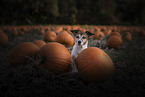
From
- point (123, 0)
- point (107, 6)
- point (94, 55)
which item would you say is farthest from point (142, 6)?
point (94, 55)

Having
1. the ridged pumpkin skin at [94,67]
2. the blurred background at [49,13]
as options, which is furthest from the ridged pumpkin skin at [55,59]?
the blurred background at [49,13]

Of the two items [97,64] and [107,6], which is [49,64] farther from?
[107,6]

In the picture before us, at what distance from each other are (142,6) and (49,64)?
43.0m

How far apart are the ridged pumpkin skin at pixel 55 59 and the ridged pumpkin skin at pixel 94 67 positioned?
1.06 feet

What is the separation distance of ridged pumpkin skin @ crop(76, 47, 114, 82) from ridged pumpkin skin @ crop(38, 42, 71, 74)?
12.8 inches

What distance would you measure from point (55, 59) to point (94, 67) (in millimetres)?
774

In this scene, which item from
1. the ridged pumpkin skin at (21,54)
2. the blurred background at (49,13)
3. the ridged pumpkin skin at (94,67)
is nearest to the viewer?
the ridged pumpkin skin at (94,67)

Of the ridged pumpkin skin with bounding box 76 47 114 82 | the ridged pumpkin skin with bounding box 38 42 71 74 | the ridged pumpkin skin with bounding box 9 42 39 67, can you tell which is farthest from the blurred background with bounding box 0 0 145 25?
the ridged pumpkin skin with bounding box 76 47 114 82

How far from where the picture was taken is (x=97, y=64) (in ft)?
7.08

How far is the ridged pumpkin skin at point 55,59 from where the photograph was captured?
2.37 m

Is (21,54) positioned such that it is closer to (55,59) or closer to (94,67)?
(55,59)

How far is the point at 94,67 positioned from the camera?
2148 millimetres

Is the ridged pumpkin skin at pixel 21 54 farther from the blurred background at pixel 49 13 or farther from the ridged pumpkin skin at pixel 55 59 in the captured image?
the blurred background at pixel 49 13

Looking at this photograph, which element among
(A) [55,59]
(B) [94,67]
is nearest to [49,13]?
(A) [55,59]
